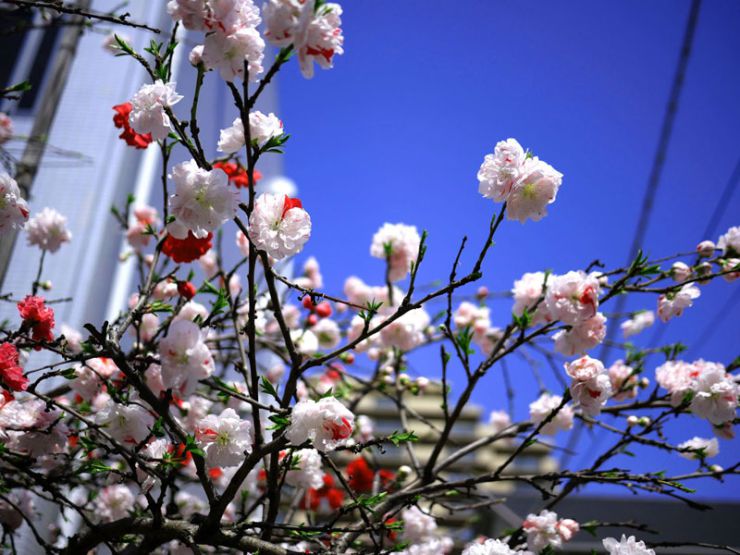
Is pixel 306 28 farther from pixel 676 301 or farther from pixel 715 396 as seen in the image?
pixel 715 396

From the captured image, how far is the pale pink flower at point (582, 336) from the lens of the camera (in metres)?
1.73

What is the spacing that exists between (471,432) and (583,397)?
35.8 metres

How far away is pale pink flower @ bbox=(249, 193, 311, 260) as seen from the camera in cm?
123

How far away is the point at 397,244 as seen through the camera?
2.41 m

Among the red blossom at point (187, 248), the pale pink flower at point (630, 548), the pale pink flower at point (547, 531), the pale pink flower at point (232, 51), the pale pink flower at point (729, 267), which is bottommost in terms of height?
the pale pink flower at point (630, 548)

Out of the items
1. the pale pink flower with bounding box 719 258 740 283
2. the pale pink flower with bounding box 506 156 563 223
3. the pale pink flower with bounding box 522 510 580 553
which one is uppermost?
the pale pink flower with bounding box 719 258 740 283

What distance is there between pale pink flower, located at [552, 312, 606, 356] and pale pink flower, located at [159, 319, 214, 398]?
108 centimetres

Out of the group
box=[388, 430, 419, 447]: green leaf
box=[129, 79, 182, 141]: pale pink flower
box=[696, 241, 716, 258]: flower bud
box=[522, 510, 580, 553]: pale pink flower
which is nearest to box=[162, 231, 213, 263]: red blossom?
box=[129, 79, 182, 141]: pale pink flower

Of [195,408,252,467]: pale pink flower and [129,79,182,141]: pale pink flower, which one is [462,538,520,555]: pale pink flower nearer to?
[195,408,252,467]: pale pink flower

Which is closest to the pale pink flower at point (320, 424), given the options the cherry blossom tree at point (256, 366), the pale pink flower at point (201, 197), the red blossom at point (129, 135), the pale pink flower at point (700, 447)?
the cherry blossom tree at point (256, 366)

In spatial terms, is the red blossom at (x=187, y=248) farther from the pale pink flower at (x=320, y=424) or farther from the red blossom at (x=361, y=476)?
the red blossom at (x=361, y=476)

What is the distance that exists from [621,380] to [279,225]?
167 cm

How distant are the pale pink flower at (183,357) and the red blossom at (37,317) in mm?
535

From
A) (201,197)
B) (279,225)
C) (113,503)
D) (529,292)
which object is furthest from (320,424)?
(113,503)
